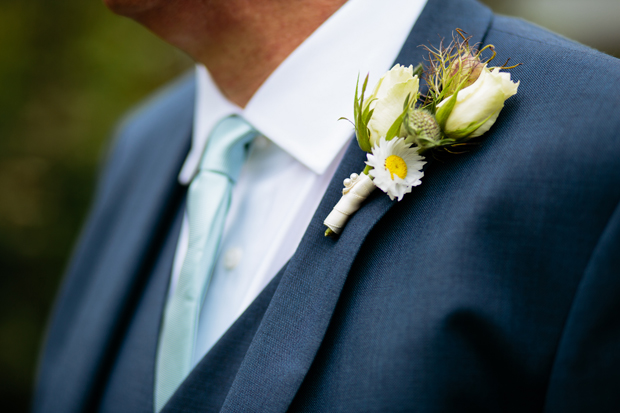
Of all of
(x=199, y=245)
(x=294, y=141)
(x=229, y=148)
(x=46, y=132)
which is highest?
(x=294, y=141)

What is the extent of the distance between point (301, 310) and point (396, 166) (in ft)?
1.24

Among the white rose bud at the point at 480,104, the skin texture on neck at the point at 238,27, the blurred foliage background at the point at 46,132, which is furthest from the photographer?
the blurred foliage background at the point at 46,132

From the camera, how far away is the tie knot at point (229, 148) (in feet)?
4.59

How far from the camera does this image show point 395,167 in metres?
0.94

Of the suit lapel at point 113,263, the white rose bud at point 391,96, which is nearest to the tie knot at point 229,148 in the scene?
the suit lapel at point 113,263

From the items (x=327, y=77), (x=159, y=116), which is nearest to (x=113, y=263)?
(x=159, y=116)

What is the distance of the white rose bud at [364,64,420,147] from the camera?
917 millimetres

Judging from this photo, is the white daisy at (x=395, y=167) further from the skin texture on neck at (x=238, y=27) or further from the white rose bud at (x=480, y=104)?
the skin texture on neck at (x=238, y=27)

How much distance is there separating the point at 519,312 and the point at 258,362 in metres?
0.55

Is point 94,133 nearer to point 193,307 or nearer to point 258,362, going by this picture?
point 193,307

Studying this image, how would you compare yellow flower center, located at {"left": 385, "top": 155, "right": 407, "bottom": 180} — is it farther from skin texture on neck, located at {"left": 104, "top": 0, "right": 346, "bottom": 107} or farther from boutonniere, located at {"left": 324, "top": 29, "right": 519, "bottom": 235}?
skin texture on neck, located at {"left": 104, "top": 0, "right": 346, "bottom": 107}

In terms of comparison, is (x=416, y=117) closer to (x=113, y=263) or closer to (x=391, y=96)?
(x=391, y=96)

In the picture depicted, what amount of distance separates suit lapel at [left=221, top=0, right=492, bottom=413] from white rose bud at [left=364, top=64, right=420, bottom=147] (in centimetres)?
14

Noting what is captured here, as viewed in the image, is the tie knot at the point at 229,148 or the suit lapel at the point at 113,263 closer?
the tie knot at the point at 229,148
